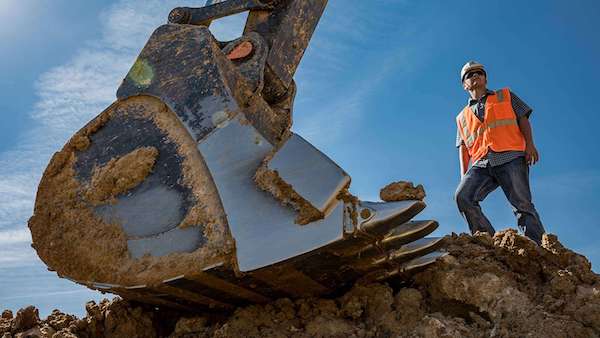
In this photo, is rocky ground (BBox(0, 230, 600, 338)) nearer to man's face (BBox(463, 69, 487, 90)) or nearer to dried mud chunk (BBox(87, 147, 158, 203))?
dried mud chunk (BBox(87, 147, 158, 203))

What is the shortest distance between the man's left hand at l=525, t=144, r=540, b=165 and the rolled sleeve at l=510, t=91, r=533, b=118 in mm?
247

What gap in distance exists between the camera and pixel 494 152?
4.30 meters

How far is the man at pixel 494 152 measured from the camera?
4.19 m

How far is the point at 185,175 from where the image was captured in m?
2.32

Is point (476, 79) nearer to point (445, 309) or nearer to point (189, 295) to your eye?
point (445, 309)

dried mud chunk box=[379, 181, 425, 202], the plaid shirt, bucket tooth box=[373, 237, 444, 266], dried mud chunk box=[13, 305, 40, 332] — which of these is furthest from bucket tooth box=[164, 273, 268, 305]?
the plaid shirt

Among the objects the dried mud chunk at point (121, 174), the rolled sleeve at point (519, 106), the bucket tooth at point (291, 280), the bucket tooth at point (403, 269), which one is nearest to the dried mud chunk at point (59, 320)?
the dried mud chunk at point (121, 174)

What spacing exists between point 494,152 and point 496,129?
6.8 inches

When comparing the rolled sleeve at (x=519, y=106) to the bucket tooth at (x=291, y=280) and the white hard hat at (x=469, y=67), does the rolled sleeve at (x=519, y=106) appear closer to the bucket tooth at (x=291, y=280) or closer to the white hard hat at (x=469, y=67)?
the white hard hat at (x=469, y=67)

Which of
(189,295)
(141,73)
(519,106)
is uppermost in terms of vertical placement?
(519,106)

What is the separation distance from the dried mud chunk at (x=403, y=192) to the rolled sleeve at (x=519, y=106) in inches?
96.2

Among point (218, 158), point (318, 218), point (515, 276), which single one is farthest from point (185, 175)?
point (515, 276)

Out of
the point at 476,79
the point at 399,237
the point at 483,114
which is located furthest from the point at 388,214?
the point at 476,79

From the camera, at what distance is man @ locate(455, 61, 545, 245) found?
4188mm
